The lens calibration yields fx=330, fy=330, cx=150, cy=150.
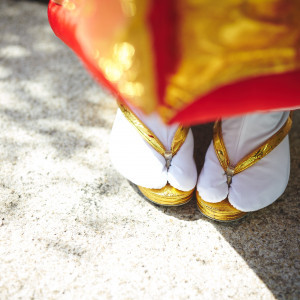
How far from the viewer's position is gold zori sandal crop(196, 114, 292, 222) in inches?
30.0

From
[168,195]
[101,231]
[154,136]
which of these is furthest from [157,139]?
[101,231]

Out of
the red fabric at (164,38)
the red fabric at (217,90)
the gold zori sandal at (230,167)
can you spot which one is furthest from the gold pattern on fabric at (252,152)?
the red fabric at (164,38)

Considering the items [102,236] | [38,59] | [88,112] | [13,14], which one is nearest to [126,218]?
[102,236]

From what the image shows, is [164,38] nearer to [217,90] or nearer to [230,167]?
[217,90]

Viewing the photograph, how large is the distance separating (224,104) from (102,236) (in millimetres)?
451

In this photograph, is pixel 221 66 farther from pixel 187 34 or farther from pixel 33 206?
pixel 33 206

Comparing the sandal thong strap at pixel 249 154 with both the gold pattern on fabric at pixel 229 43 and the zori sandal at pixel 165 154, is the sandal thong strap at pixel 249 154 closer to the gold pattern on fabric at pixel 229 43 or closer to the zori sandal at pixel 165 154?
the zori sandal at pixel 165 154

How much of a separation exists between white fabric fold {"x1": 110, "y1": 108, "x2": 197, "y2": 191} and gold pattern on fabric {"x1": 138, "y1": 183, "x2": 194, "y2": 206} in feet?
0.05

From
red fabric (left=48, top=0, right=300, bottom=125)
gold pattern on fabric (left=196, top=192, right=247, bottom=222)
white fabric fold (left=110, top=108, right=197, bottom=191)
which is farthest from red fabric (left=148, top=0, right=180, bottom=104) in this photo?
gold pattern on fabric (left=196, top=192, right=247, bottom=222)

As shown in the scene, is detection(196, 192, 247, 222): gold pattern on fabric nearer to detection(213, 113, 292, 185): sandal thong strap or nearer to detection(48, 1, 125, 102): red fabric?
detection(213, 113, 292, 185): sandal thong strap

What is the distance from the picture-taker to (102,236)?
0.78 metres

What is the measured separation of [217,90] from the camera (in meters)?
0.50

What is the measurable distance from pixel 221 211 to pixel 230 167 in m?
0.10

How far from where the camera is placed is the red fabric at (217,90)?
47 centimetres
